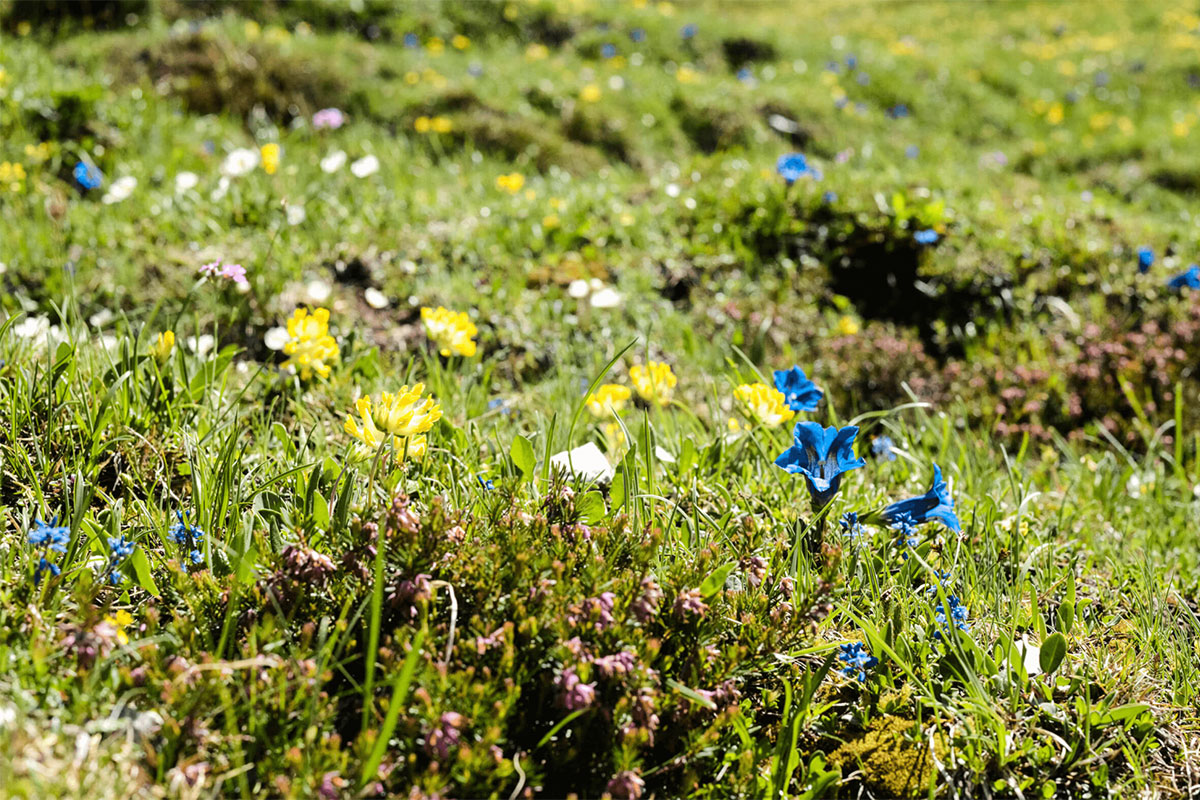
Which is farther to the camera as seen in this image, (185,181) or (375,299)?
(185,181)

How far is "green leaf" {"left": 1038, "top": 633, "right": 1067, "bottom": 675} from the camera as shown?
6.31ft

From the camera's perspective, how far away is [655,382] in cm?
275

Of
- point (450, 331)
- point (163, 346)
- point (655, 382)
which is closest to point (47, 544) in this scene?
point (163, 346)

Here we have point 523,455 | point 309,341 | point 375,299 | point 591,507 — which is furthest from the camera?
point 375,299

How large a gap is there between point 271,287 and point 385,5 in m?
6.58

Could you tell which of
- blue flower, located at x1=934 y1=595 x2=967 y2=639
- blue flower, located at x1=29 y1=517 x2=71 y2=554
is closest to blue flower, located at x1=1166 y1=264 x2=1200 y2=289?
blue flower, located at x1=934 y1=595 x2=967 y2=639

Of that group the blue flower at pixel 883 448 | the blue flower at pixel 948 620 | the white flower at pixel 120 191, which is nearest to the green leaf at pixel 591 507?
the blue flower at pixel 948 620

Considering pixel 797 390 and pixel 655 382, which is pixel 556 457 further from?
pixel 797 390

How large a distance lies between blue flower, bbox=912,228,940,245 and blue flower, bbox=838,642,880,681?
9.30 ft

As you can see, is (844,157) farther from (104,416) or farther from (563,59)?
(104,416)

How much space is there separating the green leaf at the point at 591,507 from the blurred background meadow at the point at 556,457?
11mm

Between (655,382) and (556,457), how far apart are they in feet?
1.47

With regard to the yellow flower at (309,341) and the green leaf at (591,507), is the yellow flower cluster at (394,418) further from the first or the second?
the yellow flower at (309,341)

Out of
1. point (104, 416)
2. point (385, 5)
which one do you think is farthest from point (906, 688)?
point (385, 5)
